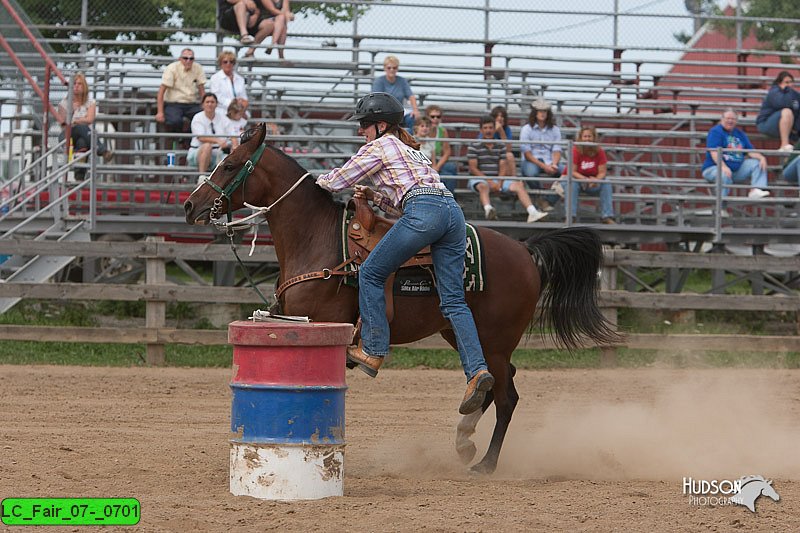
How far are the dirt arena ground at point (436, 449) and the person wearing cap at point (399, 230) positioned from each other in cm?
79

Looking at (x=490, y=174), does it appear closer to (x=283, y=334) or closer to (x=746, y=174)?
(x=746, y=174)

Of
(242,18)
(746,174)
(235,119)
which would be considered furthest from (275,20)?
(746,174)

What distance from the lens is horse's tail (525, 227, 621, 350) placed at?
319 inches

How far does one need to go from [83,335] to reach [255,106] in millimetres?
6006

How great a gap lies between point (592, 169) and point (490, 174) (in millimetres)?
1374

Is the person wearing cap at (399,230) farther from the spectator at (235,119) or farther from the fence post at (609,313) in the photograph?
the spectator at (235,119)

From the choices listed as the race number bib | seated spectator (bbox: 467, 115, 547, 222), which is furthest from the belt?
seated spectator (bbox: 467, 115, 547, 222)

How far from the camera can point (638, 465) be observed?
24.6 ft

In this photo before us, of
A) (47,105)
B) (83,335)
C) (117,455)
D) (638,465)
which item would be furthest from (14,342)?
(638,465)

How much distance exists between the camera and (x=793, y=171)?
15469 millimetres

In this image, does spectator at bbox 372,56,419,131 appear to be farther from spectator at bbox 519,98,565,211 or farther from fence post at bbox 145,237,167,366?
fence post at bbox 145,237,167,366

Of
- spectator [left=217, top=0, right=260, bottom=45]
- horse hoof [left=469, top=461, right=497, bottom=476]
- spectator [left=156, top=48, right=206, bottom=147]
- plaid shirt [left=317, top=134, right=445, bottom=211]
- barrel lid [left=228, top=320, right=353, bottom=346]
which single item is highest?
spectator [left=217, top=0, right=260, bottom=45]

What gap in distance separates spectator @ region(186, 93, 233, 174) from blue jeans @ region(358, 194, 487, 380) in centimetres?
708

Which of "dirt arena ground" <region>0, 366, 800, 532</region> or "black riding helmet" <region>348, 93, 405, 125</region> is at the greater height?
"black riding helmet" <region>348, 93, 405, 125</region>
